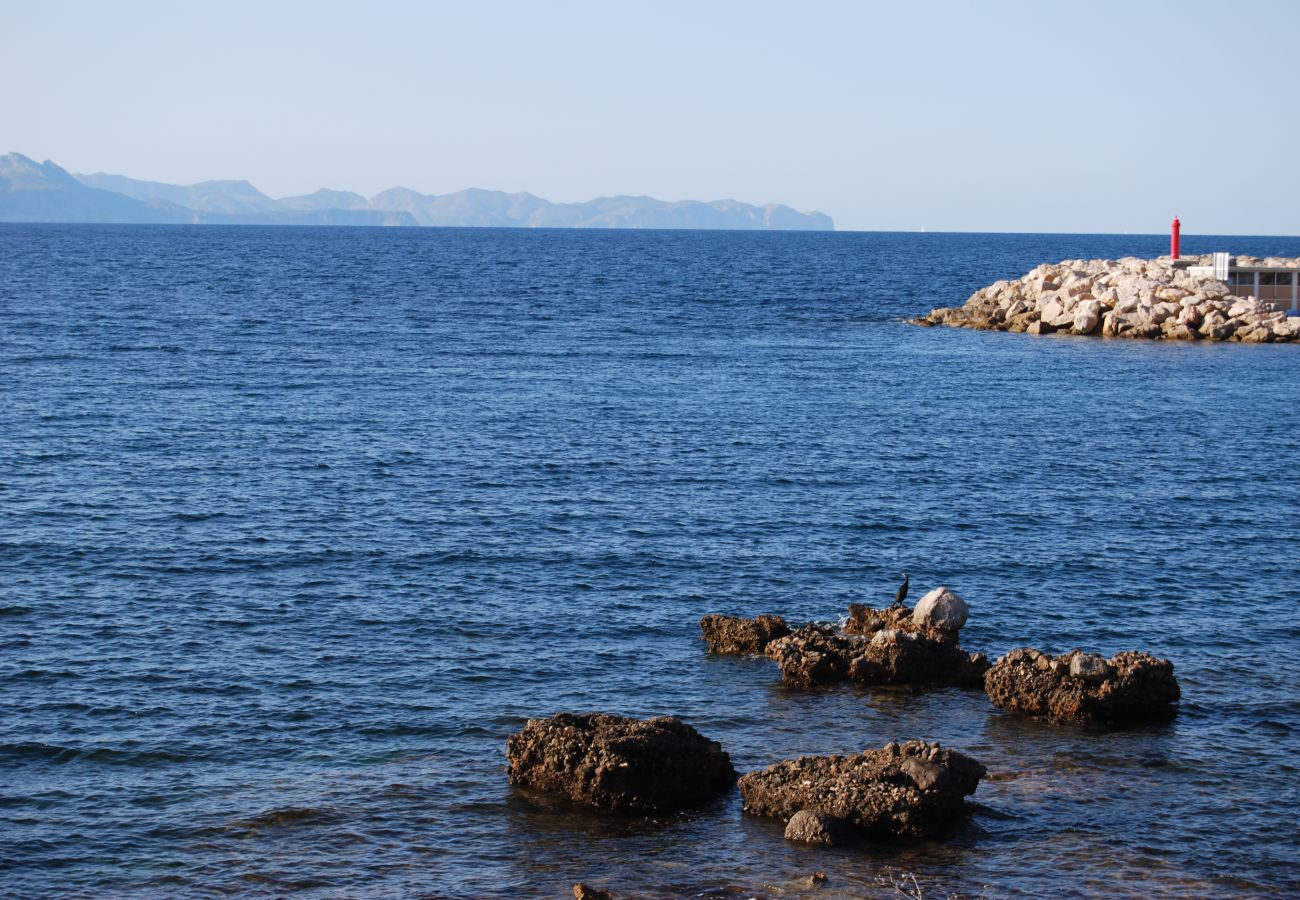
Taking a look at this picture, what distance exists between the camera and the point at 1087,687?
26406 millimetres

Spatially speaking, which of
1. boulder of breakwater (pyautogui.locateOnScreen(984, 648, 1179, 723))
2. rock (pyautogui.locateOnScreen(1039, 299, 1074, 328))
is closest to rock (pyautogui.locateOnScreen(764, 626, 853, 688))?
boulder of breakwater (pyautogui.locateOnScreen(984, 648, 1179, 723))

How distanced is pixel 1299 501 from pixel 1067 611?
638 inches

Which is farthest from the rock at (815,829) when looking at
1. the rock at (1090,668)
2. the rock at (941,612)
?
the rock at (941,612)

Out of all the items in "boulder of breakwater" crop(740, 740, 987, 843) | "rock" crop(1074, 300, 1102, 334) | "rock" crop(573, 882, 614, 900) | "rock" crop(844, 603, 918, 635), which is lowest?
"rock" crop(573, 882, 614, 900)

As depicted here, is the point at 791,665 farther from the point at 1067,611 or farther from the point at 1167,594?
the point at 1167,594

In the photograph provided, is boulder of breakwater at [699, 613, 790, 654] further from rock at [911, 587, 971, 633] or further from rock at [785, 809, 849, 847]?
rock at [785, 809, 849, 847]

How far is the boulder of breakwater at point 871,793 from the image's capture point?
21.0 metres

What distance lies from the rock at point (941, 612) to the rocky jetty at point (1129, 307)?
6880cm

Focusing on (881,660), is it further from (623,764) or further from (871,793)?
(623,764)

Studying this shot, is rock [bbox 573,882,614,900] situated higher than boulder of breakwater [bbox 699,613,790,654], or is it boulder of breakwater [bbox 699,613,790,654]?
boulder of breakwater [bbox 699,613,790,654]

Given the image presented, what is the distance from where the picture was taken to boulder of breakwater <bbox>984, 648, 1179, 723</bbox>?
26.3m

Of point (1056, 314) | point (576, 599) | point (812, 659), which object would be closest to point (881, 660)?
point (812, 659)

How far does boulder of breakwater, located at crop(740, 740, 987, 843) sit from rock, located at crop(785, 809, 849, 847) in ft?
0.05

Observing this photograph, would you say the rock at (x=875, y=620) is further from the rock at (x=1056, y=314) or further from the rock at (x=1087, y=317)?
the rock at (x=1056, y=314)
